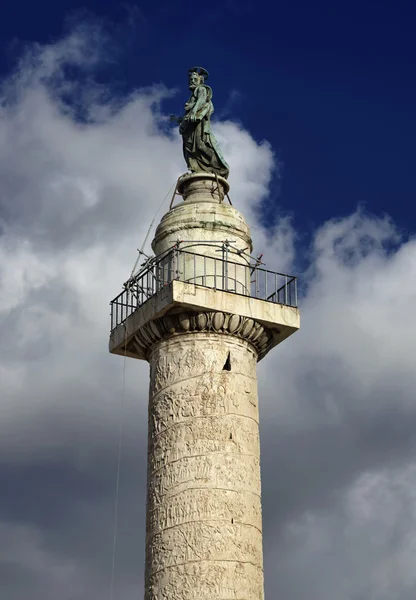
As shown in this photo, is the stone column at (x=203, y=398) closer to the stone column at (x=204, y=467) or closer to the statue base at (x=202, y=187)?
the stone column at (x=204, y=467)

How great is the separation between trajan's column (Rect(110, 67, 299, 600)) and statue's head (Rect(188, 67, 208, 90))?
0.82 m

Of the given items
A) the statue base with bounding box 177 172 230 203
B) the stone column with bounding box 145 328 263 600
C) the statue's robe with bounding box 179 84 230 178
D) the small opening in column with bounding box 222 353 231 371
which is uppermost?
the statue's robe with bounding box 179 84 230 178

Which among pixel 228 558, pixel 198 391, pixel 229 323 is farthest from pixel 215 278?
pixel 228 558

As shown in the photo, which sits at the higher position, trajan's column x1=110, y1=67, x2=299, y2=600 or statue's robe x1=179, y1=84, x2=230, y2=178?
statue's robe x1=179, y1=84, x2=230, y2=178

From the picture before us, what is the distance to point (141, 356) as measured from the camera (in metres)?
23.6

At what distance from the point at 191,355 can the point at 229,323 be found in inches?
38.2

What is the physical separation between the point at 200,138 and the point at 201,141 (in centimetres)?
7

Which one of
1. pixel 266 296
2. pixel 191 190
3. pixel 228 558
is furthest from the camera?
pixel 191 190

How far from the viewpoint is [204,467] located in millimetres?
20922

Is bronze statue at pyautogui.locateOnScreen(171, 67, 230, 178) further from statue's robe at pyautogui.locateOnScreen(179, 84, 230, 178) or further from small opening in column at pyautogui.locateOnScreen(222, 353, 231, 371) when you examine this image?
small opening in column at pyautogui.locateOnScreen(222, 353, 231, 371)

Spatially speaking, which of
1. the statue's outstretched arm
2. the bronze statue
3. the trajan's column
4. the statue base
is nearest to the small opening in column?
the trajan's column

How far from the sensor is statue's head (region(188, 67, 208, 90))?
84.0ft

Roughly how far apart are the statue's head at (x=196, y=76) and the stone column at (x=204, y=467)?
6002 millimetres

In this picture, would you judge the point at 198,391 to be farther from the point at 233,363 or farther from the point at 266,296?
the point at 266,296
